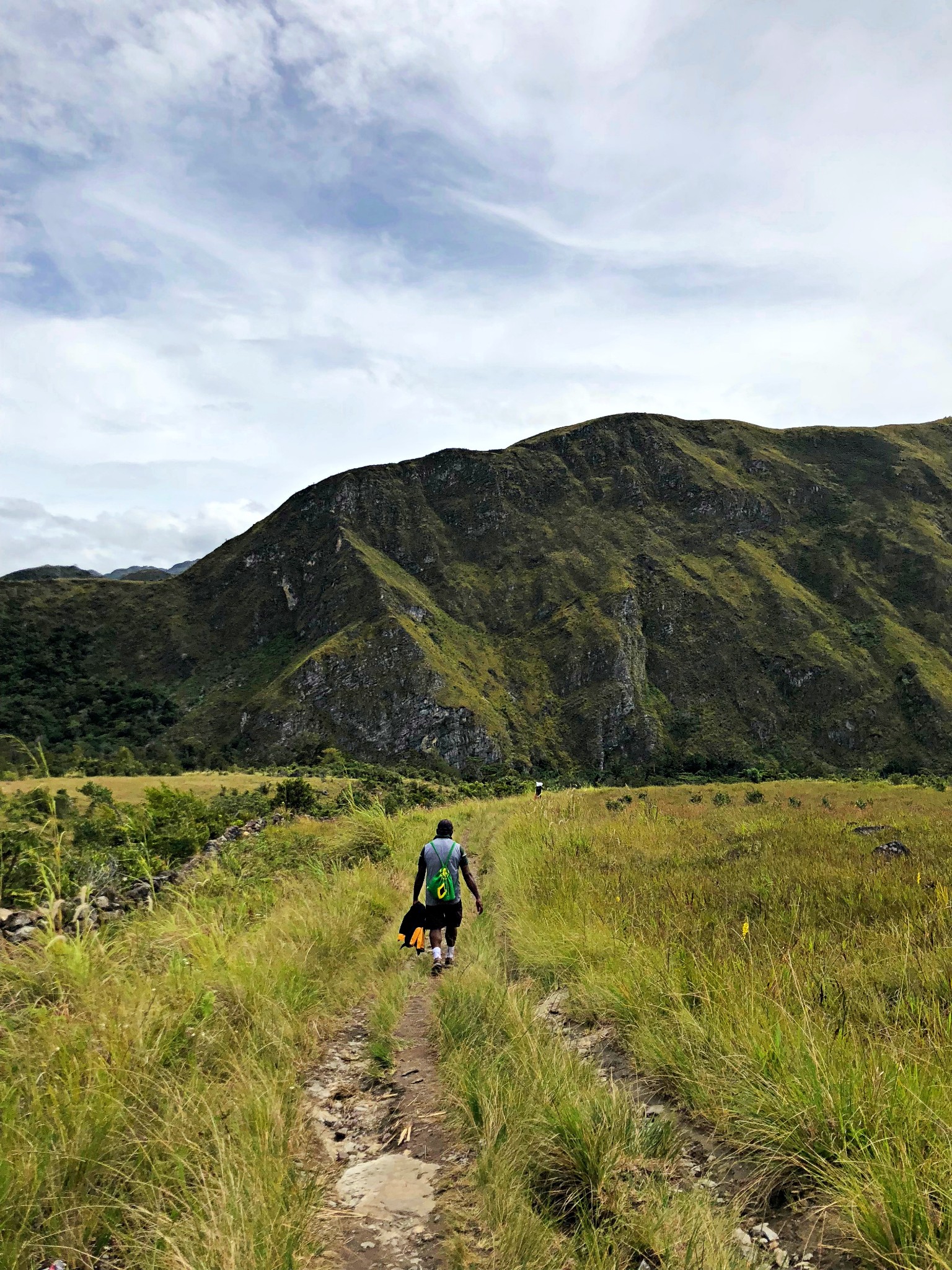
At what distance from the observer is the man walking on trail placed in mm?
7035

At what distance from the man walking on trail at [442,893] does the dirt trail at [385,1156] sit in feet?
5.95

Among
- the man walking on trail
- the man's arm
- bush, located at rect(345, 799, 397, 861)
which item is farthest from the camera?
bush, located at rect(345, 799, 397, 861)

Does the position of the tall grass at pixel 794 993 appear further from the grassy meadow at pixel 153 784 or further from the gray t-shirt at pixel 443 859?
the grassy meadow at pixel 153 784

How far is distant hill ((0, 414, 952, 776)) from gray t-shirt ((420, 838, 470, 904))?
98.1m

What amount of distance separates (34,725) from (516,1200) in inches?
5248

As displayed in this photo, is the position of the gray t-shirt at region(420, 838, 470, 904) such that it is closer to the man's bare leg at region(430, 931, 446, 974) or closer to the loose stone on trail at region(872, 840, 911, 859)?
the man's bare leg at region(430, 931, 446, 974)

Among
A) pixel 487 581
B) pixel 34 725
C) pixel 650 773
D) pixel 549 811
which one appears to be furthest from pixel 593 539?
pixel 549 811

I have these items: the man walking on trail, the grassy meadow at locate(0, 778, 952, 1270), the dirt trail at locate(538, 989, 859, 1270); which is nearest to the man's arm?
the man walking on trail

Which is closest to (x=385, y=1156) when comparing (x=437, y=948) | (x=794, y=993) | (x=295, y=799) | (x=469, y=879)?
(x=794, y=993)

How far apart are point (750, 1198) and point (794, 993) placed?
1.54m

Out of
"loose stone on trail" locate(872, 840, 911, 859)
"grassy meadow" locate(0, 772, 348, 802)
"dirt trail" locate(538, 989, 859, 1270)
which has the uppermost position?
"dirt trail" locate(538, 989, 859, 1270)

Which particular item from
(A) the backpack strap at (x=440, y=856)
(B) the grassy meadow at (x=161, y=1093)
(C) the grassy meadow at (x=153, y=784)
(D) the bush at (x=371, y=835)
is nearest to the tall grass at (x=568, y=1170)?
(B) the grassy meadow at (x=161, y=1093)

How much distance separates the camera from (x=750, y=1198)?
277cm

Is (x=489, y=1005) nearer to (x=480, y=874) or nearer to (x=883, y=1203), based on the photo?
A: (x=883, y=1203)
